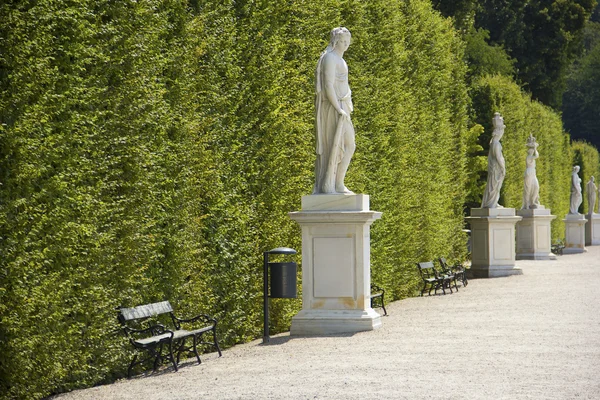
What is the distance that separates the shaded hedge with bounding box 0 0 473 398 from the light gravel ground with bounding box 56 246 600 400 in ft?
2.31

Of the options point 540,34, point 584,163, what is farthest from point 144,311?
point 584,163

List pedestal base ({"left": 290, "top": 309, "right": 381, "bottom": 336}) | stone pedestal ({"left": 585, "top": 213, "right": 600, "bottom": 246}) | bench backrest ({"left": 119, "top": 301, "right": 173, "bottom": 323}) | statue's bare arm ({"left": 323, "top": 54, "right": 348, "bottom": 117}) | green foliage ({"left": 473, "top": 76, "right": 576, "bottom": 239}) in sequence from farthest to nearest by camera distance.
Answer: stone pedestal ({"left": 585, "top": 213, "right": 600, "bottom": 246}) < green foliage ({"left": 473, "top": 76, "right": 576, "bottom": 239}) < statue's bare arm ({"left": 323, "top": 54, "right": 348, "bottom": 117}) < pedestal base ({"left": 290, "top": 309, "right": 381, "bottom": 336}) < bench backrest ({"left": 119, "top": 301, "right": 173, "bottom": 323})

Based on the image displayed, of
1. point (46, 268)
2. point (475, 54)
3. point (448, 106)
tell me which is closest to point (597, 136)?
point (475, 54)

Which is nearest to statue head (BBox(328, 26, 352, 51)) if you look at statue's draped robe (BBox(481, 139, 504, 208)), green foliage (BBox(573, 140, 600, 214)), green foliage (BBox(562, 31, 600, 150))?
statue's draped robe (BBox(481, 139, 504, 208))

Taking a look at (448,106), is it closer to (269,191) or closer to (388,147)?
(388,147)

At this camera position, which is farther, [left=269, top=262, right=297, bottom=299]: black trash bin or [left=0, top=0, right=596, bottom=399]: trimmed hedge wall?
[left=269, top=262, right=297, bottom=299]: black trash bin

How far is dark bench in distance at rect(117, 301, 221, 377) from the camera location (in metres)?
9.27

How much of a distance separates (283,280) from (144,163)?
2.88 metres

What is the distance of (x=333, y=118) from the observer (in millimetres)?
12781

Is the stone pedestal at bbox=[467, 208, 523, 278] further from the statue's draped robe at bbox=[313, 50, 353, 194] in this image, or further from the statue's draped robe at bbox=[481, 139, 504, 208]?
the statue's draped robe at bbox=[313, 50, 353, 194]

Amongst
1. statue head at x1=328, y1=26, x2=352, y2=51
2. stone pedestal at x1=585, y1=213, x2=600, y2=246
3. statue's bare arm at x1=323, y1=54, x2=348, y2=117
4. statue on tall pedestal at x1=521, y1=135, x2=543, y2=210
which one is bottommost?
stone pedestal at x1=585, y1=213, x2=600, y2=246

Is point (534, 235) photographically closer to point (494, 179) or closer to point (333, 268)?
point (494, 179)

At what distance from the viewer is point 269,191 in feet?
42.5

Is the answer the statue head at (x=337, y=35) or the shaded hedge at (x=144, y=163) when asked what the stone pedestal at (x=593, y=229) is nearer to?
the shaded hedge at (x=144, y=163)
